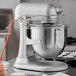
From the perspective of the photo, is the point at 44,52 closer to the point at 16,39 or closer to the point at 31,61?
the point at 31,61

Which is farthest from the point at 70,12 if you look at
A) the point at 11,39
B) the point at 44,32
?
the point at 44,32

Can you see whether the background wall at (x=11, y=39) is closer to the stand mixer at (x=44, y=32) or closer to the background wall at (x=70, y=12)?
the background wall at (x=70, y=12)

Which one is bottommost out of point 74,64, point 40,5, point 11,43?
point 11,43

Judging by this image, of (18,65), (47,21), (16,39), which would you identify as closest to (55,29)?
(47,21)

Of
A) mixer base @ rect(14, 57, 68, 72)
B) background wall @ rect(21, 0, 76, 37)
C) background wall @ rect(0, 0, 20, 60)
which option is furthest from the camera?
background wall @ rect(21, 0, 76, 37)

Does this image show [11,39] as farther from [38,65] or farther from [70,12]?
[38,65]

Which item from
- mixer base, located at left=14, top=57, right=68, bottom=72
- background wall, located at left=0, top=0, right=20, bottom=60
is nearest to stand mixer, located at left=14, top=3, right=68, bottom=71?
mixer base, located at left=14, top=57, right=68, bottom=72

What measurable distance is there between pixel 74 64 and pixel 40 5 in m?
0.43

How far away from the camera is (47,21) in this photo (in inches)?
48.1

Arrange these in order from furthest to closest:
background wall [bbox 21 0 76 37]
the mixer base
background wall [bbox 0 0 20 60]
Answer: background wall [bbox 21 0 76 37]
background wall [bbox 0 0 20 60]
the mixer base

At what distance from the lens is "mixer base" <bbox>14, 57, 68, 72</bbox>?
120cm

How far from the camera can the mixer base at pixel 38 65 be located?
120 centimetres

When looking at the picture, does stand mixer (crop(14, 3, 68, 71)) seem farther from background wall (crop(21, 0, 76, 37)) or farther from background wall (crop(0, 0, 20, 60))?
background wall (crop(21, 0, 76, 37))

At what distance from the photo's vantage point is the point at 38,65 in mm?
1233
